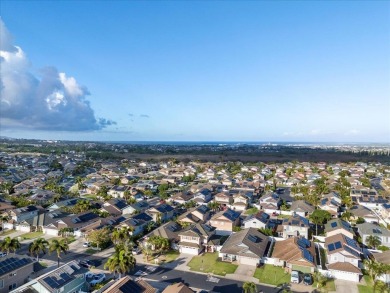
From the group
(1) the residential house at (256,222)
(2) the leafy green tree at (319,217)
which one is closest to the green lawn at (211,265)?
(1) the residential house at (256,222)

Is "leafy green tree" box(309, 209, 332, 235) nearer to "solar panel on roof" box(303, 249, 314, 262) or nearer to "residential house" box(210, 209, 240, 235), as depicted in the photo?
"residential house" box(210, 209, 240, 235)

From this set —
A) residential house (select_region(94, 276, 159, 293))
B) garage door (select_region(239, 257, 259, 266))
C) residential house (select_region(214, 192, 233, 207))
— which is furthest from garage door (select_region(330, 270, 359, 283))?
residential house (select_region(214, 192, 233, 207))

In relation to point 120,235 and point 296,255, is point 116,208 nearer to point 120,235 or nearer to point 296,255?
point 120,235

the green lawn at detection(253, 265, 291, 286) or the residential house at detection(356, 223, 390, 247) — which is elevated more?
the residential house at detection(356, 223, 390, 247)

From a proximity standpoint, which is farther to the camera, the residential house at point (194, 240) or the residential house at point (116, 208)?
the residential house at point (116, 208)

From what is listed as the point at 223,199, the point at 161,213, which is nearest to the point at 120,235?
the point at 161,213

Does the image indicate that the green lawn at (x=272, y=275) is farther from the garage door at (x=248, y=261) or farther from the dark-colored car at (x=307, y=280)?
the dark-colored car at (x=307, y=280)

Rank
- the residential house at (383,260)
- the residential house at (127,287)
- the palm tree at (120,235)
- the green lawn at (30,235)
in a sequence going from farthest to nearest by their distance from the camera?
the green lawn at (30,235) < the palm tree at (120,235) < the residential house at (383,260) < the residential house at (127,287)
